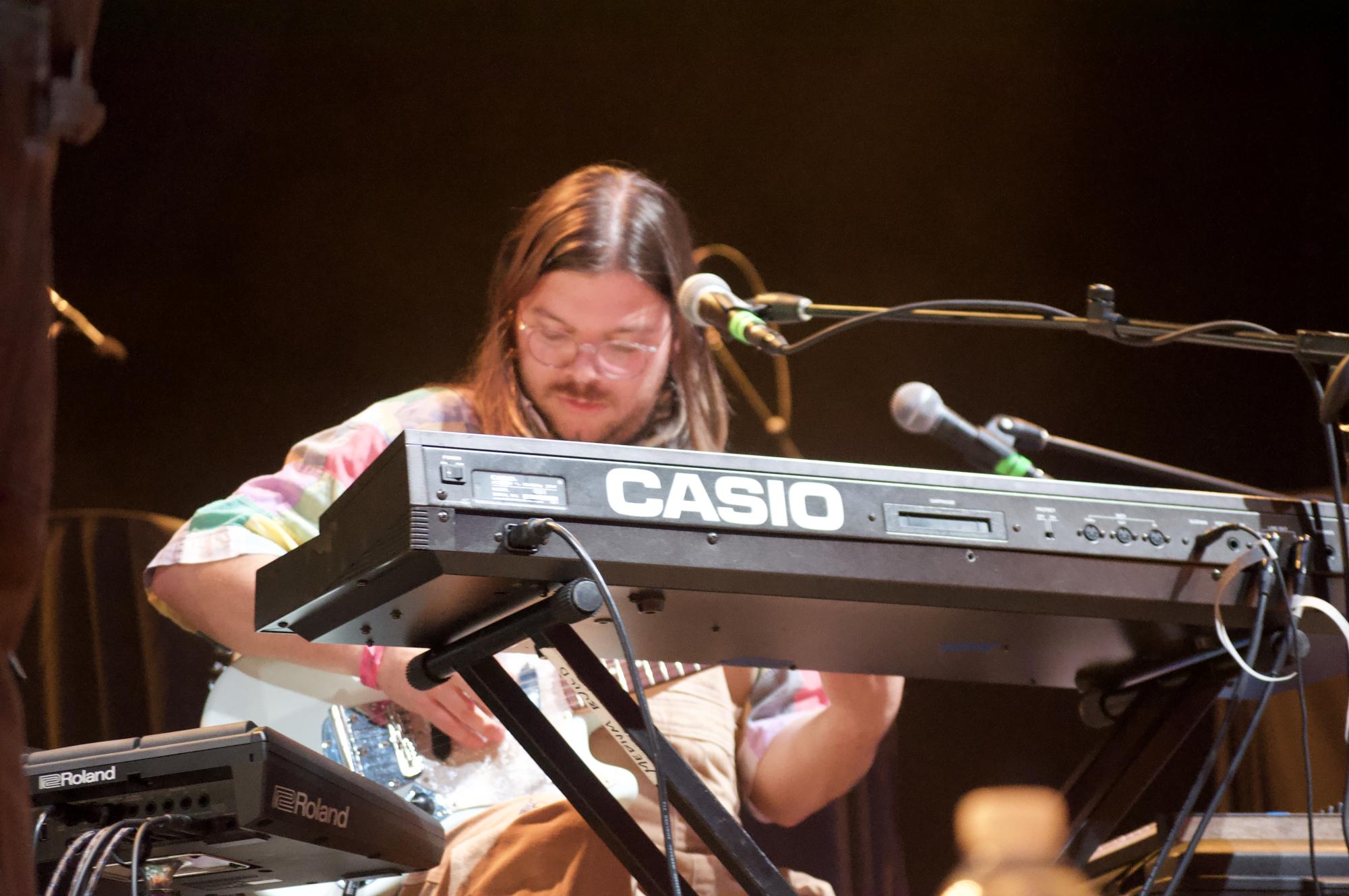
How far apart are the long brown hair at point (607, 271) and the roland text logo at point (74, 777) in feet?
3.61

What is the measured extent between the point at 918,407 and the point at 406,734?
0.86 metres

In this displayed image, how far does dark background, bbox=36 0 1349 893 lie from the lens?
2.51m

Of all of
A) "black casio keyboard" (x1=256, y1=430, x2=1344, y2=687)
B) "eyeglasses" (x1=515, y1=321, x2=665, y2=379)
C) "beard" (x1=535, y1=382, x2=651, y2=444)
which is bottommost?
"black casio keyboard" (x1=256, y1=430, x2=1344, y2=687)

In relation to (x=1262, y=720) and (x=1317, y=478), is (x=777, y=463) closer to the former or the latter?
(x=1262, y=720)

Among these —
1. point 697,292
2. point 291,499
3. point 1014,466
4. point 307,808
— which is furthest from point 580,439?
point 307,808

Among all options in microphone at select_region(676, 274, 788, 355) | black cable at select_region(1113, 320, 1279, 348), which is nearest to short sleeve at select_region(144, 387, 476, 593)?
microphone at select_region(676, 274, 788, 355)

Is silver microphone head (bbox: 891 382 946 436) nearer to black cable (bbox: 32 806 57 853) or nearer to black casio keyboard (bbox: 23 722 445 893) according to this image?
black casio keyboard (bbox: 23 722 445 893)

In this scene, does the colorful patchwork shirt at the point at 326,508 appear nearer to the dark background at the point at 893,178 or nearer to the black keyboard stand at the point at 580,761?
the dark background at the point at 893,178

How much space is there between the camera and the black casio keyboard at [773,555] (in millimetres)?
1044

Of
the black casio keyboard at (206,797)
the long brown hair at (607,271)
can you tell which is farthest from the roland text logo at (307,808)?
the long brown hair at (607,271)

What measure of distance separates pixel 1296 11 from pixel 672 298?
171cm

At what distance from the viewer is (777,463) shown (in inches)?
44.5

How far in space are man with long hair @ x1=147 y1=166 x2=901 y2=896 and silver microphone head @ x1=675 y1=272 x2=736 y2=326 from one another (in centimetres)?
51

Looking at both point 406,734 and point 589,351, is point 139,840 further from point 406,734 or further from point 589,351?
point 589,351
